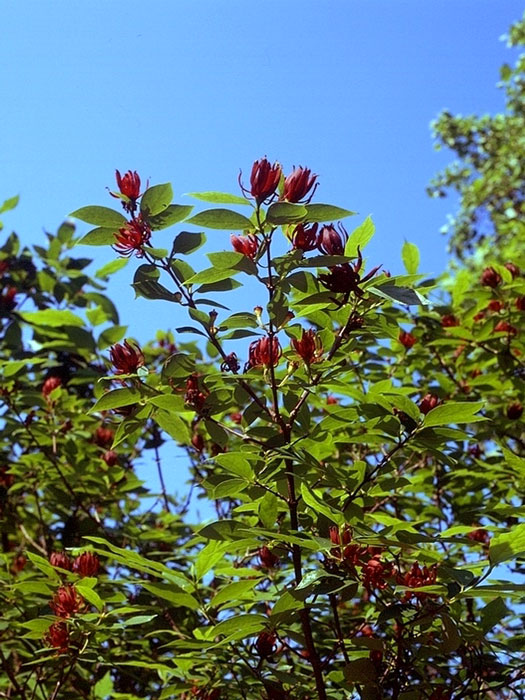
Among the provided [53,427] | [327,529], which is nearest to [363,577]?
[327,529]

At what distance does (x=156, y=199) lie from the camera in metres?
1.24

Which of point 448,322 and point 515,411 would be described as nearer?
point 515,411

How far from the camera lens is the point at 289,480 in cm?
125

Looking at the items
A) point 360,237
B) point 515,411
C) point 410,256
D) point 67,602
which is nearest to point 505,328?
point 515,411

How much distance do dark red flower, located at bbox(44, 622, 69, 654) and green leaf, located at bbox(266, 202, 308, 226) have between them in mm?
810

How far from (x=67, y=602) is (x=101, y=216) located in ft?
2.24

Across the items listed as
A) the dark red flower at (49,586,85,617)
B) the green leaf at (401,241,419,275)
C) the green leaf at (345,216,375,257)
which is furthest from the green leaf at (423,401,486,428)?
the green leaf at (401,241,419,275)

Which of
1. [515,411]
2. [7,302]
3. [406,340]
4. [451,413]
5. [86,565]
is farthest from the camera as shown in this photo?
[7,302]

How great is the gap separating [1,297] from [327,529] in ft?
7.45

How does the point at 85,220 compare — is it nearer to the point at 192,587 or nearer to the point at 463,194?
the point at 192,587

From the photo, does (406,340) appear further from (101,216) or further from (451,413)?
(101,216)

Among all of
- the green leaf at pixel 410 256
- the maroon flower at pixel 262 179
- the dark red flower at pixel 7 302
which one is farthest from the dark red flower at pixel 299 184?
the dark red flower at pixel 7 302

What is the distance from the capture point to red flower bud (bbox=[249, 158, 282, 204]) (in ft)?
3.89

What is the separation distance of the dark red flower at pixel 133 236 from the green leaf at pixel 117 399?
0.23m
